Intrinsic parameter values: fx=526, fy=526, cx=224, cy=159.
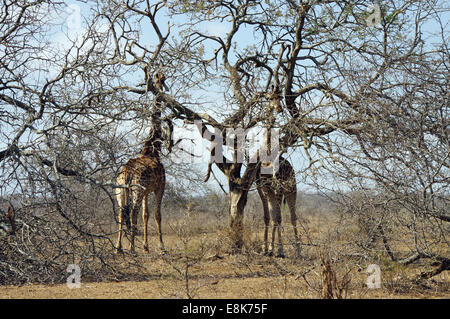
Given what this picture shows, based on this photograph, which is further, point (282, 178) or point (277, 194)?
point (277, 194)

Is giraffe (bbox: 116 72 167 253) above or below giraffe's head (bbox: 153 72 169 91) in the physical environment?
below

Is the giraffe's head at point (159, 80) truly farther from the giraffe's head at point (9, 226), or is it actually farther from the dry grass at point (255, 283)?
the giraffe's head at point (9, 226)

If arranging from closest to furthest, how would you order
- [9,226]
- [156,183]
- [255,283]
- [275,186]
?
1. [9,226]
2. [255,283]
3. [275,186]
4. [156,183]

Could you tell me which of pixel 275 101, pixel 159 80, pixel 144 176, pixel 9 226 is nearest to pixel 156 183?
pixel 144 176

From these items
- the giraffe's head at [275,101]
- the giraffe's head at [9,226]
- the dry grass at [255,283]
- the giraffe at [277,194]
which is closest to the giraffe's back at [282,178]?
the giraffe at [277,194]

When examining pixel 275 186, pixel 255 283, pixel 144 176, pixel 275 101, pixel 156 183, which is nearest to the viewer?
pixel 255 283

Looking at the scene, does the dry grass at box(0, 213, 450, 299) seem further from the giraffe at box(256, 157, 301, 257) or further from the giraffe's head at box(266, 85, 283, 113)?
the giraffe's head at box(266, 85, 283, 113)

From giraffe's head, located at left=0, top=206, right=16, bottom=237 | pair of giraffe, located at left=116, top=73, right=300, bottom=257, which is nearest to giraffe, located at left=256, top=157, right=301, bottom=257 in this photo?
pair of giraffe, located at left=116, top=73, right=300, bottom=257

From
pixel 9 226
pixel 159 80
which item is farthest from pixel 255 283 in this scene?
pixel 159 80

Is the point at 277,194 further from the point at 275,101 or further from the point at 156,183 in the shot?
the point at 156,183

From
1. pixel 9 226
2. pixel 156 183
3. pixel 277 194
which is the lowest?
pixel 9 226

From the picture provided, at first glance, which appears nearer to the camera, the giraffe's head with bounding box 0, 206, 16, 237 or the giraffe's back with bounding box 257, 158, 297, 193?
the giraffe's head with bounding box 0, 206, 16, 237

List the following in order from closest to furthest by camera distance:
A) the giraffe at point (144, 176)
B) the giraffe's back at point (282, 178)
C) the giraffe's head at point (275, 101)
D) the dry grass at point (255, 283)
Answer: the dry grass at point (255, 283)
the giraffe's head at point (275, 101)
the giraffe's back at point (282, 178)
the giraffe at point (144, 176)

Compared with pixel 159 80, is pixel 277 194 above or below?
below
